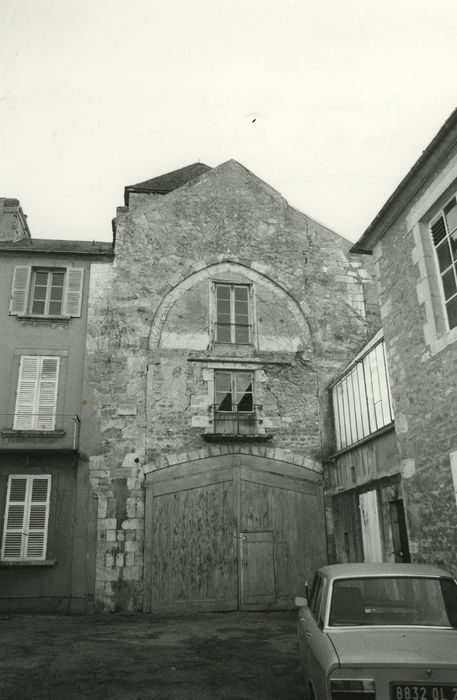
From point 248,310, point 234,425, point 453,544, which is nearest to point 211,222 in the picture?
point 248,310

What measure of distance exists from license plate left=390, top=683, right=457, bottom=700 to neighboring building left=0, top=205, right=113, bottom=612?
30.1 feet

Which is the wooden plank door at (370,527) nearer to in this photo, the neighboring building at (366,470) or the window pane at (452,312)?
the neighboring building at (366,470)

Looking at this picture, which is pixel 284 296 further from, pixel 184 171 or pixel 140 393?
pixel 184 171

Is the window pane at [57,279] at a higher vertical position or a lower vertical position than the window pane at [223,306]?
higher

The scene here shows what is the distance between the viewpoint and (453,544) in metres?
7.02

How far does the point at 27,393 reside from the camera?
494 inches

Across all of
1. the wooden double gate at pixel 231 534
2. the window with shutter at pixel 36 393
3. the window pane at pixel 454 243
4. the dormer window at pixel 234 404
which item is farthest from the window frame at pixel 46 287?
the window pane at pixel 454 243

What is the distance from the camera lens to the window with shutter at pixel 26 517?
37.5 feet

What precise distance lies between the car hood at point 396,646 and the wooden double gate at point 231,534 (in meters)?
8.22

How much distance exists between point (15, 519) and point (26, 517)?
225mm

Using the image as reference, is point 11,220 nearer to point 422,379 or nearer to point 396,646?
point 422,379

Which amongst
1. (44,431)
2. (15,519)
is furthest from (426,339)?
(15,519)

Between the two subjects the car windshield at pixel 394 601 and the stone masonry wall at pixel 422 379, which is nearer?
the car windshield at pixel 394 601

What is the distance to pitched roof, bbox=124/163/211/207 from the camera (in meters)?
16.6
